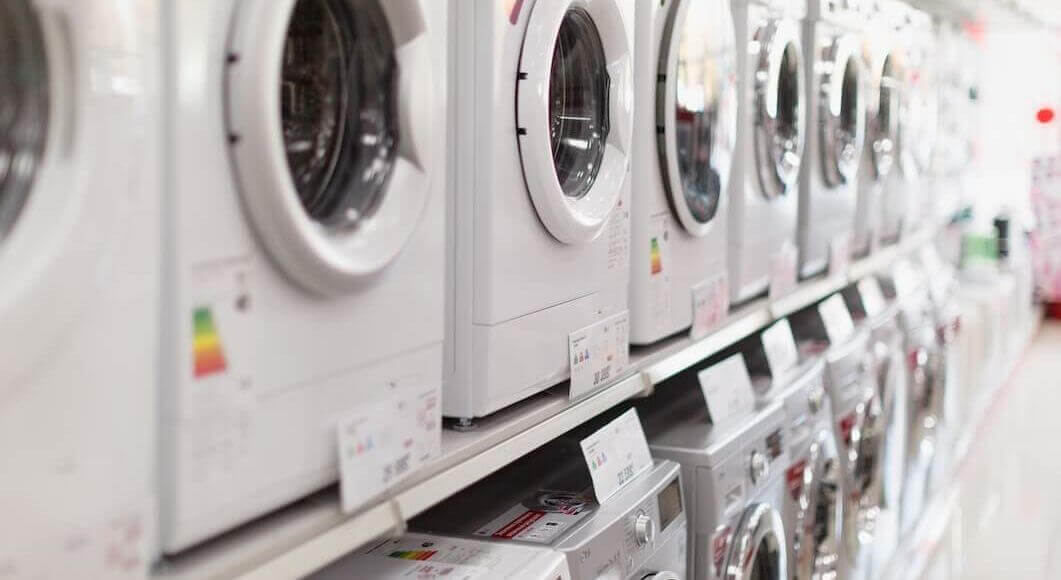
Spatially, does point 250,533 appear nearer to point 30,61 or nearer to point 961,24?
point 30,61

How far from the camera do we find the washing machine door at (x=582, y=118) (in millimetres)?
1645

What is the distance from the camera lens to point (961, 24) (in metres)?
6.84

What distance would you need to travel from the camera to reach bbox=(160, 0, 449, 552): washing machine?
0.99 meters

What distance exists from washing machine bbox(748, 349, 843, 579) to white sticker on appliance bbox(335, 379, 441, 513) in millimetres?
1469

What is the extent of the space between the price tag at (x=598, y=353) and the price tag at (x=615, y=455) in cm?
8

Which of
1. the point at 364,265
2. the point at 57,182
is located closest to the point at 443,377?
the point at 364,265

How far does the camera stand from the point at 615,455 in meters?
1.96

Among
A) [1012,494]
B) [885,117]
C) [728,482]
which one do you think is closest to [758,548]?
[728,482]

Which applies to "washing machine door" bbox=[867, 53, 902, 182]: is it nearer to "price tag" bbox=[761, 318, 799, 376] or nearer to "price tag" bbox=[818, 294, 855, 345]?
"price tag" bbox=[818, 294, 855, 345]

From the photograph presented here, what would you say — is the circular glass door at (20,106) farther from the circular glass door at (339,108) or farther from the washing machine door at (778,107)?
the washing machine door at (778,107)

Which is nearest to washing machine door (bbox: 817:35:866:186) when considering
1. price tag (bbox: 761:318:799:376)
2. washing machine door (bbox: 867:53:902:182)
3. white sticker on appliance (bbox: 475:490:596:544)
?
washing machine door (bbox: 867:53:902:182)

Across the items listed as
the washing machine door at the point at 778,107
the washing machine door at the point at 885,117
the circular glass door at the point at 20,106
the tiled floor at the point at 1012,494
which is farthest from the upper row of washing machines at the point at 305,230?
the tiled floor at the point at 1012,494

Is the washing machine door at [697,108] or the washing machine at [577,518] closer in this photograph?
the washing machine at [577,518]

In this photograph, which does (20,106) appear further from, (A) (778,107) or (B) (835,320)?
(B) (835,320)
